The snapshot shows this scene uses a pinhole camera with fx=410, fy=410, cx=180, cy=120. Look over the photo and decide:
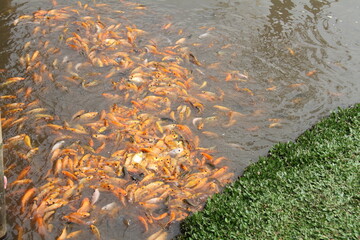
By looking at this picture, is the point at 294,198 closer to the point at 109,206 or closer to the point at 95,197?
the point at 109,206

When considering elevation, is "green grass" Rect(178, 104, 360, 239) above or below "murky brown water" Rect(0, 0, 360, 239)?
below

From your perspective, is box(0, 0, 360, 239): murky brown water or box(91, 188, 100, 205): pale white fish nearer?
box(91, 188, 100, 205): pale white fish

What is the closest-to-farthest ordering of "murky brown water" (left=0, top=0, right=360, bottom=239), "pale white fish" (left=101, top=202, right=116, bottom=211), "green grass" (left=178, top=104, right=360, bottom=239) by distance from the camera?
"green grass" (left=178, top=104, right=360, bottom=239), "pale white fish" (left=101, top=202, right=116, bottom=211), "murky brown water" (left=0, top=0, right=360, bottom=239)

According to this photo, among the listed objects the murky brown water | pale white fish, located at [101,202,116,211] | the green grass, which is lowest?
pale white fish, located at [101,202,116,211]

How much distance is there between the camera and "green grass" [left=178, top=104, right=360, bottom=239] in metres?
4.55

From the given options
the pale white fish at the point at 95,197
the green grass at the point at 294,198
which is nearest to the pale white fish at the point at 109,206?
the pale white fish at the point at 95,197

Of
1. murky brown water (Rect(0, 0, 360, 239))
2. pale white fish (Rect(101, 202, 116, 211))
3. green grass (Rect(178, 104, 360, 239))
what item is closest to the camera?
green grass (Rect(178, 104, 360, 239))

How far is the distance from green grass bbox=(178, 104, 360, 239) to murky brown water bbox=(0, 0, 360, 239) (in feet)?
1.34

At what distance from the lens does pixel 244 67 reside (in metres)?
7.66

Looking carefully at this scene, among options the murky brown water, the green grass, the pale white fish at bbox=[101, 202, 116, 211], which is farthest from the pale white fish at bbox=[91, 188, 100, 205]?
the green grass

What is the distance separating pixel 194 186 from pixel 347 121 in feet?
8.85

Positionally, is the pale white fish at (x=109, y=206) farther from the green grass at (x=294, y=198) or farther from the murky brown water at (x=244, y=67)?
the green grass at (x=294, y=198)

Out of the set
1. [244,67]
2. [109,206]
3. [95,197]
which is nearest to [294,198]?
[109,206]

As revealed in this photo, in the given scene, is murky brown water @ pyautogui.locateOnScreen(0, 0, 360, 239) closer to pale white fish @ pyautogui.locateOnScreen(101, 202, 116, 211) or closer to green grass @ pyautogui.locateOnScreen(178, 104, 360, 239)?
pale white fish @ pyautogui.locateOnScreen(101, 202, 116, 211)
